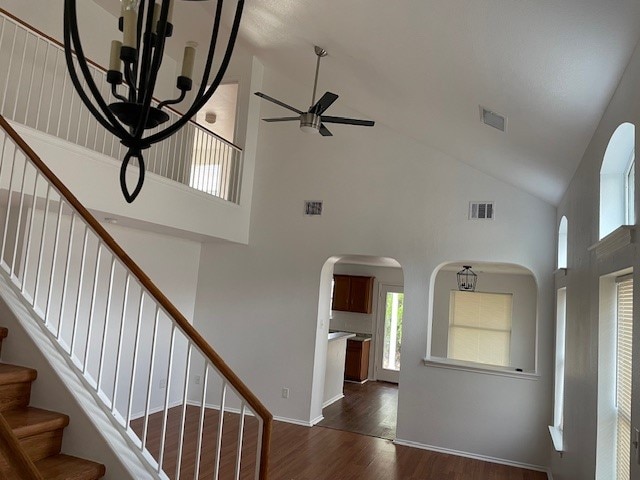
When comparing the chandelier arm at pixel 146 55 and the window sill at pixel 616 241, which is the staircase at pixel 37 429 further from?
the window sill at pixel 616 241

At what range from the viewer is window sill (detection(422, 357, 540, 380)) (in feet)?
17.8

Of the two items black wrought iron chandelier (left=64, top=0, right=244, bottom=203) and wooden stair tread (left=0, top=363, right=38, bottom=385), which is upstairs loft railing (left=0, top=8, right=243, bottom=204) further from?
black wrought iron chandelier (left=64, top=0, right=244, bottom=203)

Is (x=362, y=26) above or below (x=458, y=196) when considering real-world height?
above

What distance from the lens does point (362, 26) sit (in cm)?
353

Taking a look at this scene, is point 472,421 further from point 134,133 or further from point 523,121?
point 134,133

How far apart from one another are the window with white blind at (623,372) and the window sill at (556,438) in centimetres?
182

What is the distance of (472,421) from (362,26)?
14.8 feet

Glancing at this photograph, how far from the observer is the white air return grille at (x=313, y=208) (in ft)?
21.5

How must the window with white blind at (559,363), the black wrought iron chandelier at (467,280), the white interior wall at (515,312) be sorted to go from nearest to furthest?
1. the window with white blind at (559,363)
2. the black wrought iron chandelier at (467,280)
3. the white interior wall at (515,312)

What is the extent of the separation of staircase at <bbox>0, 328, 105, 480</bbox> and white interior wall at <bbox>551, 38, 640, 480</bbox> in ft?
8.10

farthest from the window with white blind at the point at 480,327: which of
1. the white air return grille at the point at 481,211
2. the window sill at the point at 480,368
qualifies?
the white air return grille at the point at 481,211

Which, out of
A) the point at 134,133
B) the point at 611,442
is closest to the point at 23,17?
the point at 134,133

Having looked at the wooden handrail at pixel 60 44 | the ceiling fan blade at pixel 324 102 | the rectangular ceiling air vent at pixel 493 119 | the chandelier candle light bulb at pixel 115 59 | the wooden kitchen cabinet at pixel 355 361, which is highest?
the wooden handrail at pixel 60 44

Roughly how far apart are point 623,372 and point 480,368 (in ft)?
10.8
